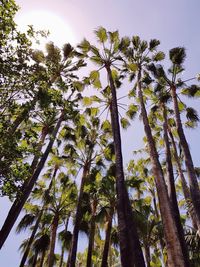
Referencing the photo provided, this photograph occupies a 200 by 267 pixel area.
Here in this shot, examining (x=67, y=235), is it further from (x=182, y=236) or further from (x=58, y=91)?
(x=58, y=91)

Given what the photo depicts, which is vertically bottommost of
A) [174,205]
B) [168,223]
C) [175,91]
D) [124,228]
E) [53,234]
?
[124,228]

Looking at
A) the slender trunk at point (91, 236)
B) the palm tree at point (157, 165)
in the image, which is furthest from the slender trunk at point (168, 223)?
the slender trunk at point (91, 236)

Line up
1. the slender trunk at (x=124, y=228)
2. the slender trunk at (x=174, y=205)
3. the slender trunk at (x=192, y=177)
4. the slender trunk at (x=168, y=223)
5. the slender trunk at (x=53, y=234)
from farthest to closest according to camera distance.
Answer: the slender trunk at (x=53, y=234) → the slender trunk at (x=192, y=177) → the slender trunk at (x=174, y=205) → the slender trunk at (x=168, y=223) → the slender trunk at (x=124, y=228)

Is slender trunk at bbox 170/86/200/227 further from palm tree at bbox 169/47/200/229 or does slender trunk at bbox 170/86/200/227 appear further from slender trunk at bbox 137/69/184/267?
slender trunk at bbox 137/69/184/267

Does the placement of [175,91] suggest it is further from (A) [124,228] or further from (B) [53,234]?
(B) [53,234]

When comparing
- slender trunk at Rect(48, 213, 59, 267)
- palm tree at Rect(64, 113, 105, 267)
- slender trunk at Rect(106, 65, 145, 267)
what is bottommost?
slender trunk at Rect(106, 65, 145, 267)

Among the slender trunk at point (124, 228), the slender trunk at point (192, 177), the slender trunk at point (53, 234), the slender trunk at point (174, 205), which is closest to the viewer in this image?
the slender trunk at point (124, 228)

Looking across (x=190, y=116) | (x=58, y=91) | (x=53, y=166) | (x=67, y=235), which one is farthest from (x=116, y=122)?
(x=53, y=166)

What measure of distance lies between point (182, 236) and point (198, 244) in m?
1.02

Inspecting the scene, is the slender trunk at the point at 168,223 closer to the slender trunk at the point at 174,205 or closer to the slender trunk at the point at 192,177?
the slender trunk at the point at 192,177

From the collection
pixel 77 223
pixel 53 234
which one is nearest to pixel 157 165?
pixel 77 223

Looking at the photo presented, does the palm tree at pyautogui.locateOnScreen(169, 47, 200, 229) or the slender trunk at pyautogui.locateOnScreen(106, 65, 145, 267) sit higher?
the palm tree at pyautogui.locateOnScreen(169, 47, 200, 229)

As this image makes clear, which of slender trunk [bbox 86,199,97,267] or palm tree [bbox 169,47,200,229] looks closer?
palm tree [bbox 169,47,200,229]

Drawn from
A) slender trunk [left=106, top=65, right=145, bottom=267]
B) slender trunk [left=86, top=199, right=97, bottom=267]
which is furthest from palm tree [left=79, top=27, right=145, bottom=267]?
slender trunk [left=86, top=199, right=97, bottom=267]
